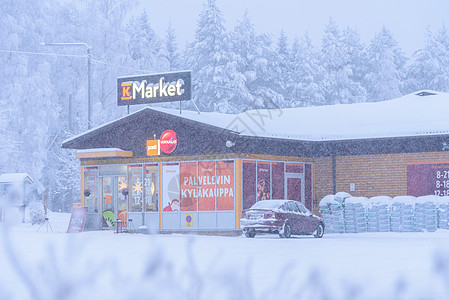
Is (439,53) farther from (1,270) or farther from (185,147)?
(1,270)

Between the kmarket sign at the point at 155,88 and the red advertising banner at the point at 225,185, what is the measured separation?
3562 millimetres

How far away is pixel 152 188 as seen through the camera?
3231 cm

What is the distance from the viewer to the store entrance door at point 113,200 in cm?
3338

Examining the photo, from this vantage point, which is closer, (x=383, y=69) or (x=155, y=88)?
(x=155, y=88)

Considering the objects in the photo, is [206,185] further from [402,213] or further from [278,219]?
[402,213]

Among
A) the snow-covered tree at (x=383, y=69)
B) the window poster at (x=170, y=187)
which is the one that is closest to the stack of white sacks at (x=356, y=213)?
the window poster at (x=170, y=187)

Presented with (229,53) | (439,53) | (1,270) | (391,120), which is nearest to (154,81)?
(391,120)

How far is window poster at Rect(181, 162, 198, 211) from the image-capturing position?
3112 centimetres

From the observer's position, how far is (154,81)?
110ft

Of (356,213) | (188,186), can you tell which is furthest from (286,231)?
(188,186)

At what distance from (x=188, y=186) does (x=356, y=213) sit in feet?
21.3

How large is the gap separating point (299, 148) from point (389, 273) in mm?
18685

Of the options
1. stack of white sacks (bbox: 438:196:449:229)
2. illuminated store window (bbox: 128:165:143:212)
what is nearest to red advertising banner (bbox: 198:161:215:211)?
illuminated store window (bbox: 128:165:143:212)

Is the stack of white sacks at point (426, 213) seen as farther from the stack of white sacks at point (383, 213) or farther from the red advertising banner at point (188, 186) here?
the red advertising banner at point (188, 186)
